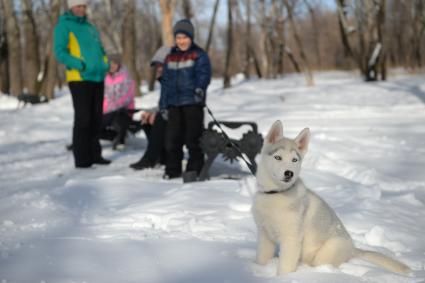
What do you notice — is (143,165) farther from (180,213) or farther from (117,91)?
(180,213)

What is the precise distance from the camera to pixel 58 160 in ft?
24.8

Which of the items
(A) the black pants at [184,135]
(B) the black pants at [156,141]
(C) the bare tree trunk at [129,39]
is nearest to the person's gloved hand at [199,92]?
(A) the black pants at [184,135]

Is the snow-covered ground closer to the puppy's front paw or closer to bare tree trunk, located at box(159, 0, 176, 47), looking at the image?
the puppy's front paw

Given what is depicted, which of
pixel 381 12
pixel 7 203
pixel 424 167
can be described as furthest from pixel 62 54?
pixel 381 12

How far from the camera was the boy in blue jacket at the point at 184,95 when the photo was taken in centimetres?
562

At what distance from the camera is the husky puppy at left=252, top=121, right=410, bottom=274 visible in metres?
2.81

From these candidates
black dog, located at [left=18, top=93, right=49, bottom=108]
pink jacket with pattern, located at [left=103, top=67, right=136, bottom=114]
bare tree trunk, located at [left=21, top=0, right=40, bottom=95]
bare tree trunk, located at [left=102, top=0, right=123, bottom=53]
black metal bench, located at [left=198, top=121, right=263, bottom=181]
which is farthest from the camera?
bare tree trunk, located at [left=102, top=0, right=123, bottom=53]

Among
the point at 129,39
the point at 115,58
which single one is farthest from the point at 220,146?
the point at 129,39

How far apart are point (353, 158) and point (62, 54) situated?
4551mm

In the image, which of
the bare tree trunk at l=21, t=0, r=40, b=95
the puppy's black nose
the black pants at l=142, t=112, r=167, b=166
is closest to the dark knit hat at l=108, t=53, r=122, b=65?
the black pants at l=142, t=112, r=167, b=166

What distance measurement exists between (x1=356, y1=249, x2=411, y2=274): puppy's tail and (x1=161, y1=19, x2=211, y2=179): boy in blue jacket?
3175mm

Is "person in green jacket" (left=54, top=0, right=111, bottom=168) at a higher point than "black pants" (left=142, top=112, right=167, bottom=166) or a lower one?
higher

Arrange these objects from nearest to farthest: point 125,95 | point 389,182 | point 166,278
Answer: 1. point 166,278
2. point 389,182
3. point 125,95

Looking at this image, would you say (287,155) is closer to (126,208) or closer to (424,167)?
(126,208)
